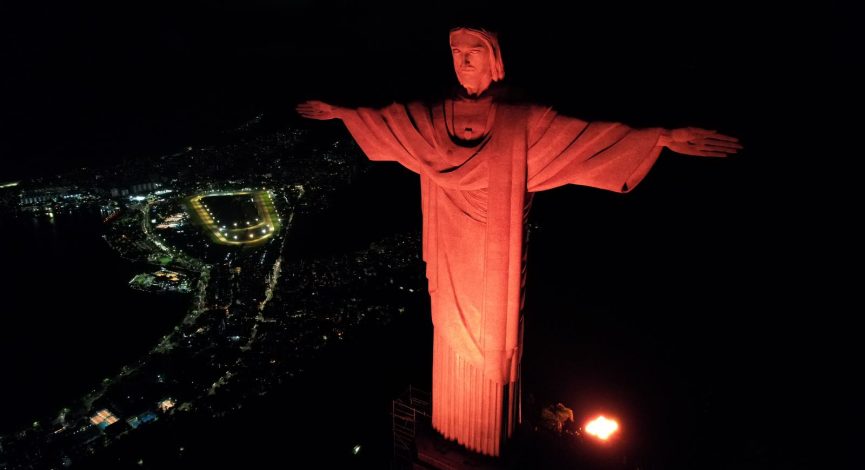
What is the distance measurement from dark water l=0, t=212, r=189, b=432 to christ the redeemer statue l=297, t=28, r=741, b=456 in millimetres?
11327

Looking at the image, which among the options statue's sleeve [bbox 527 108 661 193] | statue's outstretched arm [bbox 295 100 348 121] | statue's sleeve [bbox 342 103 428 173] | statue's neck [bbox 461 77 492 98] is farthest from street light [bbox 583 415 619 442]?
statue's outstretched arm [bbox 295 100 348 121]

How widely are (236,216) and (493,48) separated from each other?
1706 centimetres

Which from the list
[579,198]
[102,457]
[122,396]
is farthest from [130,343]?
[579,198]

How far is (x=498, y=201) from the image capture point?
2.30 m

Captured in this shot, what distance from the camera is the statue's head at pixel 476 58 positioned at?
2119 millimetres

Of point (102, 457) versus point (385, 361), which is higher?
point (385, 361)

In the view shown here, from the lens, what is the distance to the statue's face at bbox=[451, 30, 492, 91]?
7.01 feet

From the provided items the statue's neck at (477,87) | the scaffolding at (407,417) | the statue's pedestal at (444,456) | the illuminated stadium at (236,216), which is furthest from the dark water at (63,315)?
the statue's neck at (477,87)

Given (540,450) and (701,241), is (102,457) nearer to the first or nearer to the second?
(540,450)

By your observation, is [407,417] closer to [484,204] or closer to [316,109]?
[484,204]

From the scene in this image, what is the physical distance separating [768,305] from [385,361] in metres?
5.73

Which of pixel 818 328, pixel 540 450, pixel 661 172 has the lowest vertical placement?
pixel 818 328

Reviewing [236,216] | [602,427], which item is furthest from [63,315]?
A: [602,427]

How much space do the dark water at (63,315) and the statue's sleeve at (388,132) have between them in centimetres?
1143
